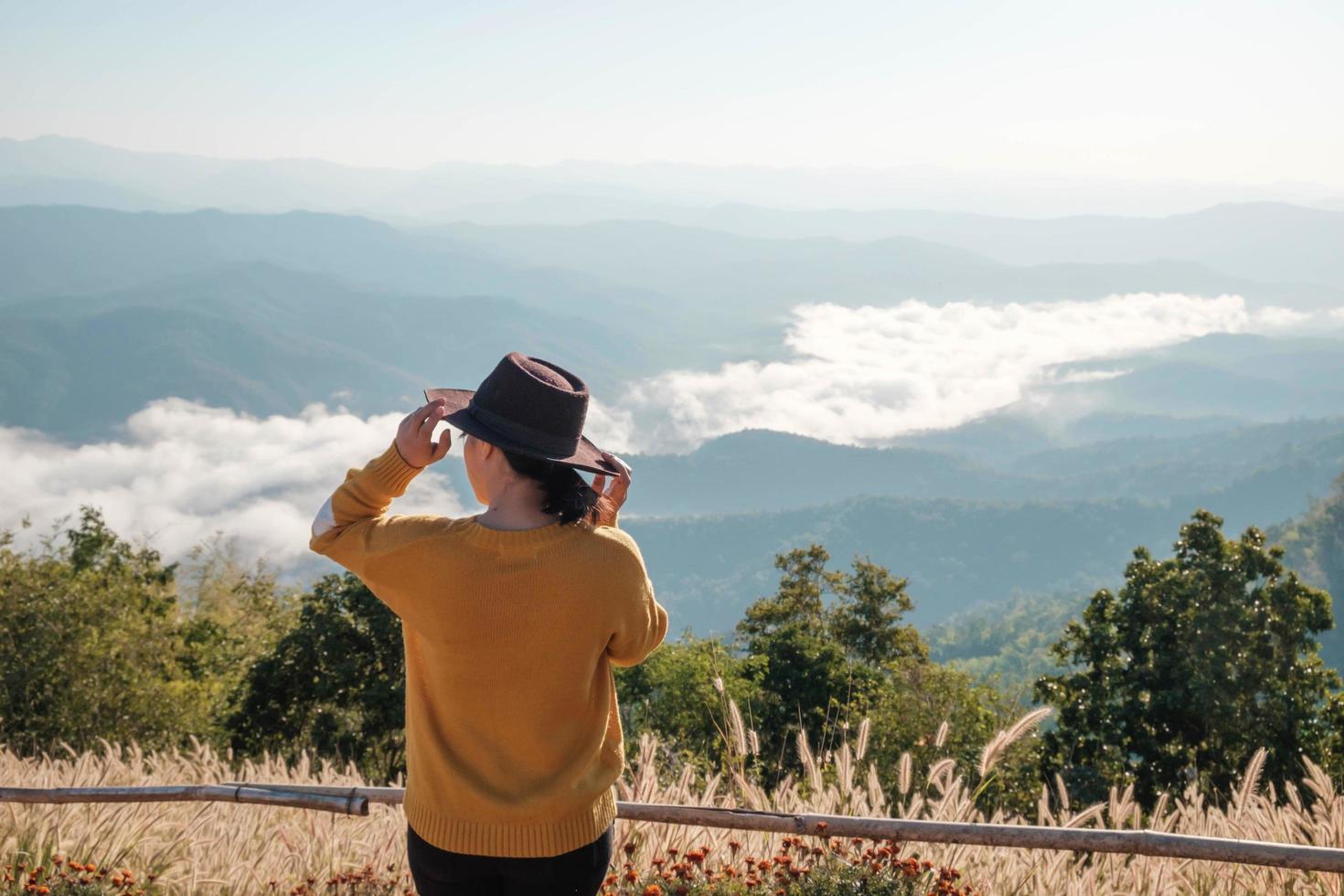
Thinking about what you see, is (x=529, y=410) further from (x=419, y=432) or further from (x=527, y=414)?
(x=419, y=432)

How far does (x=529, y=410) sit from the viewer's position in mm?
2352

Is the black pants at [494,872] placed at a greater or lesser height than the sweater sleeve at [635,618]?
lesser

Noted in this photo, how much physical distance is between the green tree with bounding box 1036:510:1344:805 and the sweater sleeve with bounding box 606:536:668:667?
13170 millimetres

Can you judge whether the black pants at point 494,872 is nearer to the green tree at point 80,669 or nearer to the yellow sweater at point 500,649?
the yellow sweater at point 500,649

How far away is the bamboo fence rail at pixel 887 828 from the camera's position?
3598 millimetres

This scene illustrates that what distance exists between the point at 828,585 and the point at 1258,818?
74.4 feet

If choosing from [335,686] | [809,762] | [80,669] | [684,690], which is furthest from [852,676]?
[80,669]

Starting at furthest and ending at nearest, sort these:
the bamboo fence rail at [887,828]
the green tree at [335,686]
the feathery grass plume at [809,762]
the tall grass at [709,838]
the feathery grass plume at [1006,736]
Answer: the green tree at [335,686]
the feathery grass plume at [809,762]
the tall grass at [709,838]
the feathery grass plume at [1006,736]
the bamboo fence rail at [887,828]

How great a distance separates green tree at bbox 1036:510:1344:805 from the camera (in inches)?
545

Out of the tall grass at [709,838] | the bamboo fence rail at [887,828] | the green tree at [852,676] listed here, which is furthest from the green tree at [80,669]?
the bamboo fence rail at [887,828]

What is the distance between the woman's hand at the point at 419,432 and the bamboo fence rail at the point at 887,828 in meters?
2.33

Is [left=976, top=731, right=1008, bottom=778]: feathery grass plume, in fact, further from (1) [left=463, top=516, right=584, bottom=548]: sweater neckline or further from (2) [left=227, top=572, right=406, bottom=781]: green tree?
(2) [left=227, top=572, right=406, bottom=781]: green tree

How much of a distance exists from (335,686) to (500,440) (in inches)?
704

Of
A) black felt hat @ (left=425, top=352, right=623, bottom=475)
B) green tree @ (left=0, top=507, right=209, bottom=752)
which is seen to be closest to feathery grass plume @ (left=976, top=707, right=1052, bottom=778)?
black felt hat @ (left=425, top=352, right=623, bottom=475)
